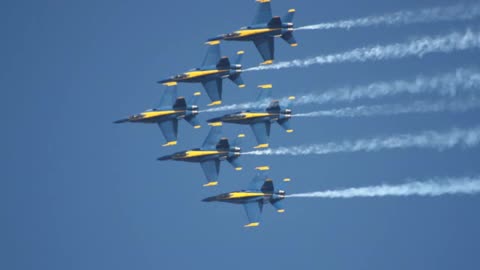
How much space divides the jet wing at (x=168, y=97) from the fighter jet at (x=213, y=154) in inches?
130

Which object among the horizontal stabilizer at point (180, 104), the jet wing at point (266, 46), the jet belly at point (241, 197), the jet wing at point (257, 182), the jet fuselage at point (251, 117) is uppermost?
the jet wing at point (266, 46)

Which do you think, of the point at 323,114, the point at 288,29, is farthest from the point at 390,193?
the point at 288,29

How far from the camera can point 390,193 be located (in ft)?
240

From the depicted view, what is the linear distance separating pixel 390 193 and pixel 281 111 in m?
8.84

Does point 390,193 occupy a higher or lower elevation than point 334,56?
lower

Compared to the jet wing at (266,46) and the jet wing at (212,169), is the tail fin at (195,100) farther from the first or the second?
the jet wing at (266,46)

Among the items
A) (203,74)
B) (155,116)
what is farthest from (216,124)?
(155,116)

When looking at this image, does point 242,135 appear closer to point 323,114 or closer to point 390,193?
point 323,114

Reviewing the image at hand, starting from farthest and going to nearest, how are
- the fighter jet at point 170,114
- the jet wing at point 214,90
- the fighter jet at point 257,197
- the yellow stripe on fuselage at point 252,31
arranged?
the fighter jet at point 170,114 < the jet wing at point 214,90 < the fighter jet at point 257,197 < the yellow stripe on fuselage at point 252,31

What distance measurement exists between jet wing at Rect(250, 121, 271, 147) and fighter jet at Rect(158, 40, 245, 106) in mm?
2939

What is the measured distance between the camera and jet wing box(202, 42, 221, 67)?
77062 millimetres

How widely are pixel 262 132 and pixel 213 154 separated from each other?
135 inches

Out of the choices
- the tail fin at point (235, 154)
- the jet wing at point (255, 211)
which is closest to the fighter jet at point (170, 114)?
the tail fin at point (235, 154)

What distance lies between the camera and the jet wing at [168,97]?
79.1 m
